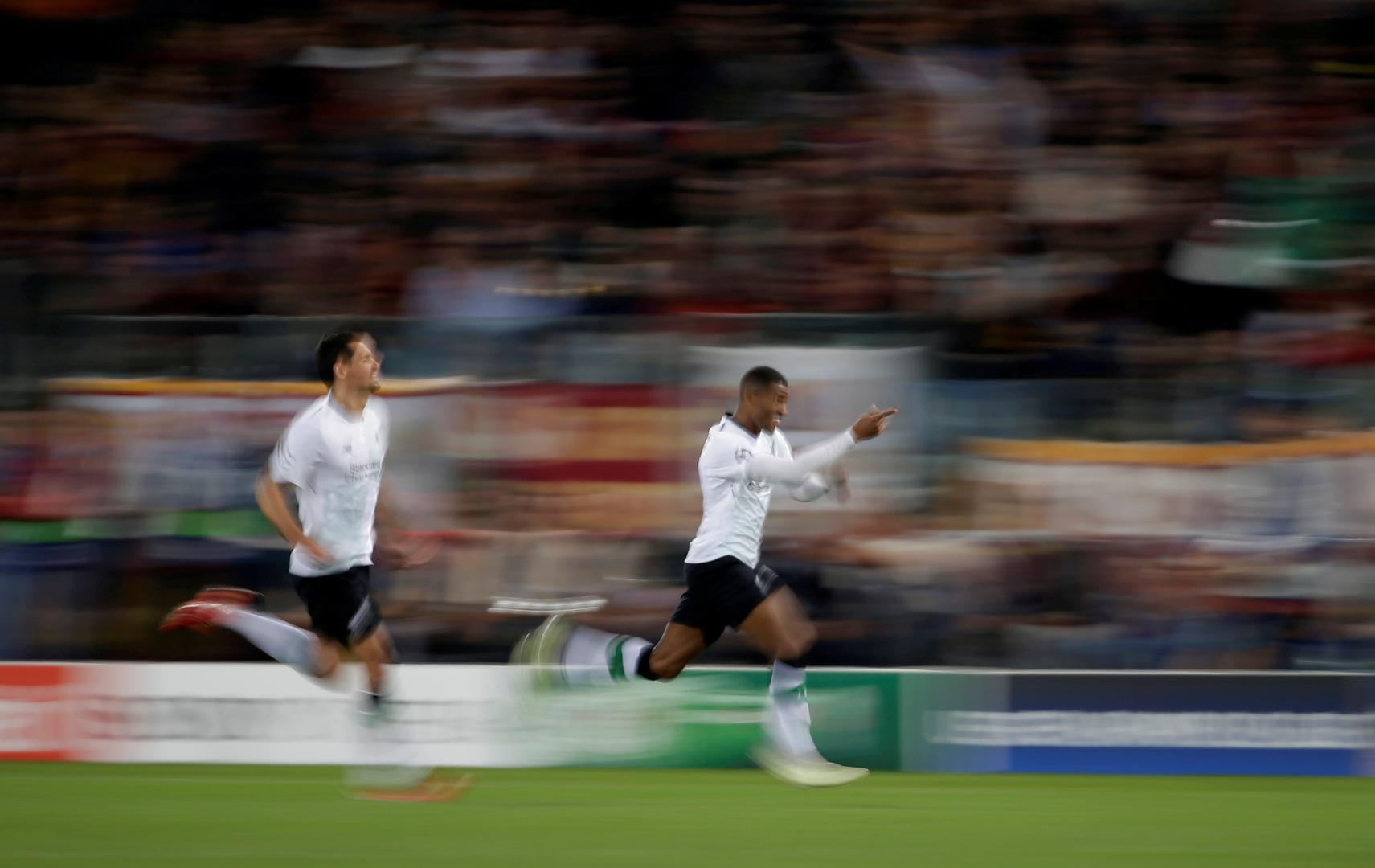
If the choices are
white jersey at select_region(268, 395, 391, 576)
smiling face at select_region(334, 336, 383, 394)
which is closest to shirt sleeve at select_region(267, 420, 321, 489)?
white jersey at select_region(268, 395, 391, 576)

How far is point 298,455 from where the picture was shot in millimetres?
7988

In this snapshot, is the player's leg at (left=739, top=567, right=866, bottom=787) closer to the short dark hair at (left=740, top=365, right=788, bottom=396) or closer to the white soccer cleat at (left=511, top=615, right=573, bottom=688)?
the short dark hair at (left=740, top=365, right=788, bottom=396)

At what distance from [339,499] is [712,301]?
14.0 feet

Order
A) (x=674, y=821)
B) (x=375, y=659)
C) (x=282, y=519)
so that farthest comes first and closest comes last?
(x=375, y=659) → (x=282, y=519) → (x=674, y=821)

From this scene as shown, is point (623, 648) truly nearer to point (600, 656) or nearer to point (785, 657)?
point (600, 656)

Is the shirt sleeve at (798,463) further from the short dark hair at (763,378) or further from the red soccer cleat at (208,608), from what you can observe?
the red soccer cleat at (208,608)

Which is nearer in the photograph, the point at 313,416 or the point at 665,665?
the point at 313,416

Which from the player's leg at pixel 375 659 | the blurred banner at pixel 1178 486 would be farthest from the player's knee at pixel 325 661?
the blurred banner at pixel 1178 486

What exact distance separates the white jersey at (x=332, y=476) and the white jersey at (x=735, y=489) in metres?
1.57

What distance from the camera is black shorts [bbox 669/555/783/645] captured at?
8.67 m

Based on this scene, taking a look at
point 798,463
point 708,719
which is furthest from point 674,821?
point 708,719

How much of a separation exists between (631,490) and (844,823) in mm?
3785

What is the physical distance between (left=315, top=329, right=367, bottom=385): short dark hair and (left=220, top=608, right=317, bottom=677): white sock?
114 centimetres

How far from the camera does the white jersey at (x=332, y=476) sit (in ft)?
26.2
